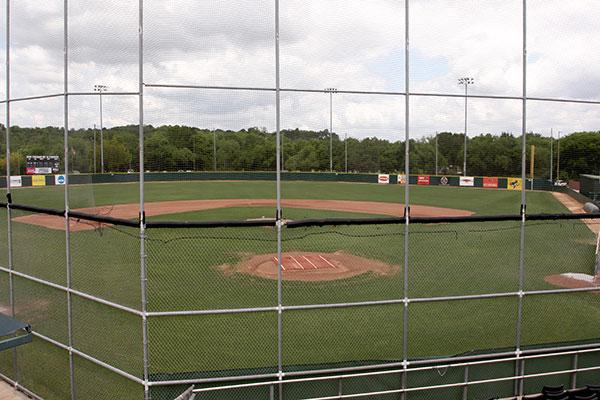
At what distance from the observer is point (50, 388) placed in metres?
8.94

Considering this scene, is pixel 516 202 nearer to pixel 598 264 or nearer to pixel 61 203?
pixel 598 264

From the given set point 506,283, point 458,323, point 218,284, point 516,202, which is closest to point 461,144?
point 458,323

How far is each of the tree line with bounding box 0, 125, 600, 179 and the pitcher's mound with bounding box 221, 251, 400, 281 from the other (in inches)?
129

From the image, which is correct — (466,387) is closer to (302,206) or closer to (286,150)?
(286,150)

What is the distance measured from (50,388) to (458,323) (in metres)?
8.93

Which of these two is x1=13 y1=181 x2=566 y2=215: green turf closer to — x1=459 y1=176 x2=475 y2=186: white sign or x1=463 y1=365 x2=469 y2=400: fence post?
x1=459 y1=176 x2=475 y2=186: white sign

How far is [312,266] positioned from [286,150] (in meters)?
6.35

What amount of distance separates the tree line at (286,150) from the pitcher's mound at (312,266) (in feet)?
10.8

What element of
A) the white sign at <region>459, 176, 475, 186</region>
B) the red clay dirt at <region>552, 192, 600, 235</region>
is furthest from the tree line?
the white sign at <region>459, 176, 475, 186</region>

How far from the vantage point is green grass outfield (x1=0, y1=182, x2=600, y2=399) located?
33.2ft

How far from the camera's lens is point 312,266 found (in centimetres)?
1678

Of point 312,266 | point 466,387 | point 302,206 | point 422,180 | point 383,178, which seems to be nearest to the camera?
point 466,387

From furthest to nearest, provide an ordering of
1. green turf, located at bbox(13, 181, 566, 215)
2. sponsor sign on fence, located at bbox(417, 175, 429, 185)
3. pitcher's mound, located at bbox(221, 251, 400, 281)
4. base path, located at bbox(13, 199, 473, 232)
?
1. base path, located at bbox(13, 199, 473, 232)
2. sponsor sign on fence, located at bbox(417, 175, 429, 185)
3. green turf, located at bbox(13, 181, 566, 215)
4. pitcher's mound, located at bbox(221, 251, 400, 281)

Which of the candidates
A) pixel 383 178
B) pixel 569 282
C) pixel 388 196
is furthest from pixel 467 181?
pixel 569 282
